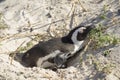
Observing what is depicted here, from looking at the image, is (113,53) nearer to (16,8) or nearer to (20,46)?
(20,46)

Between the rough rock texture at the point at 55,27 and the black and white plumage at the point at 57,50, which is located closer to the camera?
the rough rock texture at the point at 55,27

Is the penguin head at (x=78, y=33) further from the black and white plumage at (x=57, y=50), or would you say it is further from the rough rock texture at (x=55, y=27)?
the rough rock texture at (x=55, y=27)

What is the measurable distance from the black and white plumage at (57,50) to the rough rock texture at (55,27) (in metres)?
0.17

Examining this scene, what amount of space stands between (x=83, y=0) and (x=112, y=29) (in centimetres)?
81

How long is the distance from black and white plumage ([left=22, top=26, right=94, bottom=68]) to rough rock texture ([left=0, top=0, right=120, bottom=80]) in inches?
6.9

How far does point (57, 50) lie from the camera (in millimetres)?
4758

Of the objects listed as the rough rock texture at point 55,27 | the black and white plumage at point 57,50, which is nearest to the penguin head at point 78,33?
the black and white plumage at point 57,50

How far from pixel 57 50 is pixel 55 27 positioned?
71 cm

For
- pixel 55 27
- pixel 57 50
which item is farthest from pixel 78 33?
pixel 55 27

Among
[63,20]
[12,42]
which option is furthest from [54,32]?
[12,42]

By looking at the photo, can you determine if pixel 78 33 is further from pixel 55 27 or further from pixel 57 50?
pixel 55 27

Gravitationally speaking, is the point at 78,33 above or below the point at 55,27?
below

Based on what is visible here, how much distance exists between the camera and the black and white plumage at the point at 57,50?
4.75m

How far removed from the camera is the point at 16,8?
5820mm
